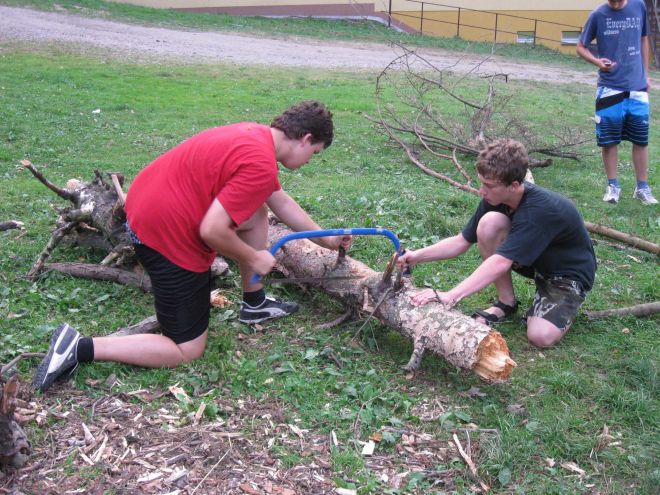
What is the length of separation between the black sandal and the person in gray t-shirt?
10.2ft

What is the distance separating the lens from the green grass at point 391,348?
3.17m

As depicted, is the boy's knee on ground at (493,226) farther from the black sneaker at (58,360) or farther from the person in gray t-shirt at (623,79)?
the person in gray t-shirt at (623,79)

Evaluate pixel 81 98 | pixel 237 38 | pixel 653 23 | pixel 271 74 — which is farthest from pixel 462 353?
pixel 653 23

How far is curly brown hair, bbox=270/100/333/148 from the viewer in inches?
139

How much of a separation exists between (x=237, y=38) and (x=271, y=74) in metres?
6.56

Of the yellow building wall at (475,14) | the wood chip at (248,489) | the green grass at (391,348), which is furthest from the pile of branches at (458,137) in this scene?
the yellow building wall at (475,14)

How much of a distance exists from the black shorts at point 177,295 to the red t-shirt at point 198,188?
0.18ft

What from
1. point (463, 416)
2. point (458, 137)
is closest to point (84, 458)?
point (463, 416)

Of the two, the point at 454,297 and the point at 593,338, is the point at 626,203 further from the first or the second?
the point at 454,297

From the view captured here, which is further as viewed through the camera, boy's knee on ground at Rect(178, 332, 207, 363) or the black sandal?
the black sandal

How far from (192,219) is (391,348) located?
4.67 ft

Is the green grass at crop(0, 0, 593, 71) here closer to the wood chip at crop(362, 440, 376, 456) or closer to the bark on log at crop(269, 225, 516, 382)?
the bark on log at crop(269, 225, 516, 382)

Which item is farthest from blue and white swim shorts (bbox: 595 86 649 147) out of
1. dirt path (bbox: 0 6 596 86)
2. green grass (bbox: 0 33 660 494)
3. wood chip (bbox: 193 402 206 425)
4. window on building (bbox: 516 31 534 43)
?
window on building (bbox: 516 31 534 43)

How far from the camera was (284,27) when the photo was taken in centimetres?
2381
